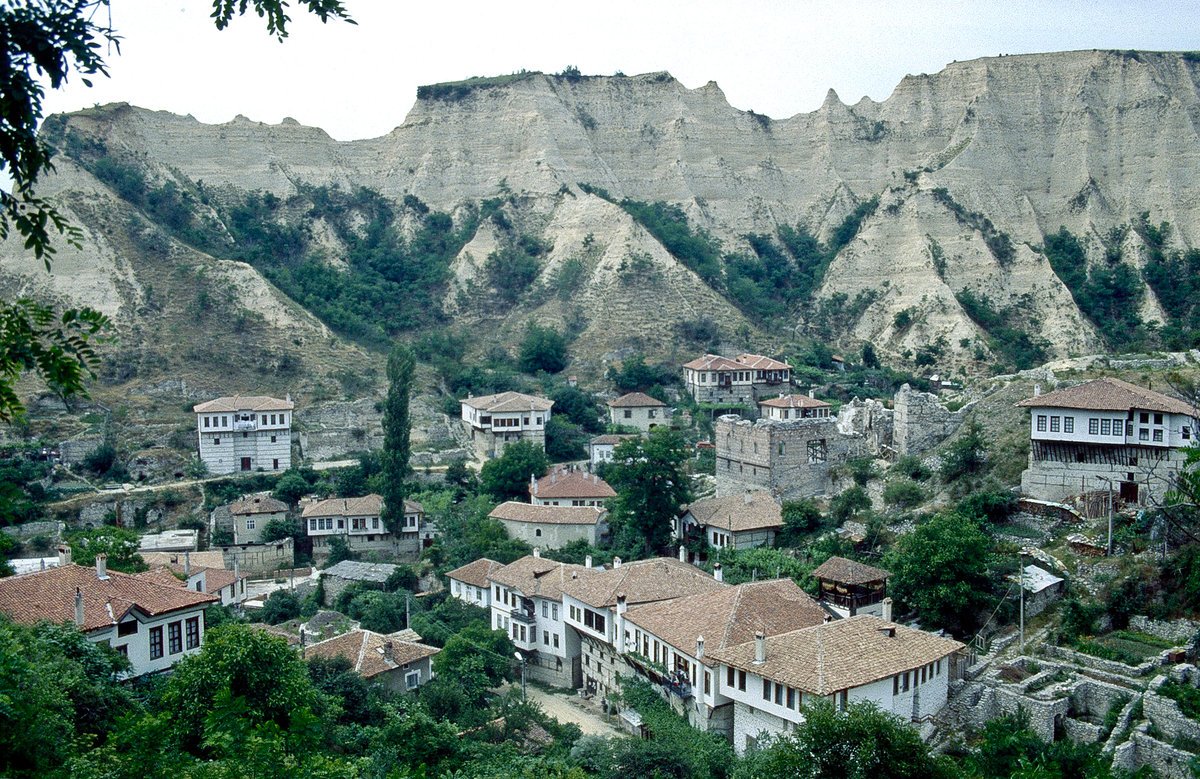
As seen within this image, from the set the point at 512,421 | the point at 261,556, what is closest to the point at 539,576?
the point at 261,556

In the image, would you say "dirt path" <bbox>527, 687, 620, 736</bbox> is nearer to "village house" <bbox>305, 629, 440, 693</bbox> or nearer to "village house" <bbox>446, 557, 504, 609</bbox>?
"village house" <bbox>305, 629, 440, 693</bbox>

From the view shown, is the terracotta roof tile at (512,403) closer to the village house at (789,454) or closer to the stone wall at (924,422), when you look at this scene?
the village house at (789,454)

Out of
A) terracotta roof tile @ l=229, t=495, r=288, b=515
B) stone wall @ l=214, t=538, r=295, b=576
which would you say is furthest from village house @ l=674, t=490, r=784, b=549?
terracotta roof tile @ l=229, t=495, r=288, b=515

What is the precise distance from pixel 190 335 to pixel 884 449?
125 ft

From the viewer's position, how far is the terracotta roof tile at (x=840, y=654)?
20.1m

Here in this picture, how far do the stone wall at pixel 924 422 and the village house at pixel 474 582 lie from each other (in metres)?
15.4

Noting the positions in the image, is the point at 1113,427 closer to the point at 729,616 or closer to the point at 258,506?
the point at 729,616

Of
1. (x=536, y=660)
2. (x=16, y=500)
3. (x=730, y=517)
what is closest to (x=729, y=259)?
(x=730, y=517)

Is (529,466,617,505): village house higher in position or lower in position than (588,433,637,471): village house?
lower

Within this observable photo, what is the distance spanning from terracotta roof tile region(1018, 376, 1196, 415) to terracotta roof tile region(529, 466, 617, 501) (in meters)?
17.4

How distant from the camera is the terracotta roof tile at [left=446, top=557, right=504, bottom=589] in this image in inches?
1310

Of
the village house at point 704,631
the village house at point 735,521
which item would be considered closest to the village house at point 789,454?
the village house at point 735,521

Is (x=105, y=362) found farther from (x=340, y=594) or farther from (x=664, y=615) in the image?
(x=664, y=615)

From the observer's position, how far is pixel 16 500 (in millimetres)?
6715
